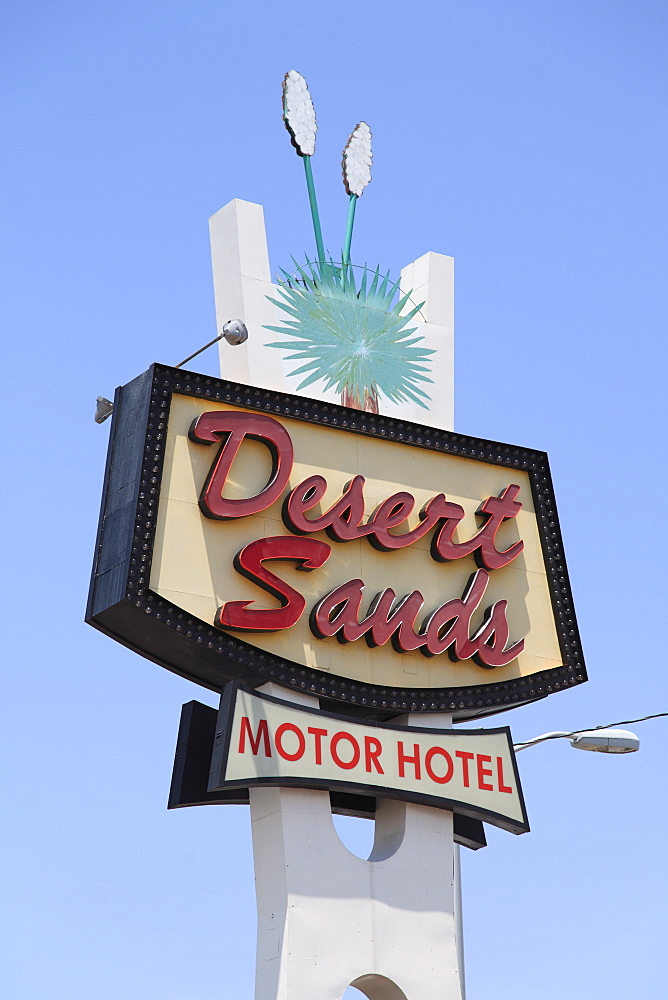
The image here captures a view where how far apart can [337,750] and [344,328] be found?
564cm

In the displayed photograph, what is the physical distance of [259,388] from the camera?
17.8m

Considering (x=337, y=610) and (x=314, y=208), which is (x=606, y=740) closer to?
(x=337, y=610)

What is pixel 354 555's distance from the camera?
18031mm

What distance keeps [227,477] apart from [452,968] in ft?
19.2

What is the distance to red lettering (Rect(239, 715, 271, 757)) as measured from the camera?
16.2m

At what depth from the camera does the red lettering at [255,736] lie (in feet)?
53.2

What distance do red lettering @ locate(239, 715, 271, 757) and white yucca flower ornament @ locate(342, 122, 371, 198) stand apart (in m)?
7.99

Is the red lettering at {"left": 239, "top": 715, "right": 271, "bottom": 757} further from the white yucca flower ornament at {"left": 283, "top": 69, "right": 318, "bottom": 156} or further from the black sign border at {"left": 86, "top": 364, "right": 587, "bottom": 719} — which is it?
the white yucca flower ornament at {"left": 283, "top": 69, "right": 318, "bottom": 156}

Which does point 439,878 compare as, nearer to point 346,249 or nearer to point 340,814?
point 340,814

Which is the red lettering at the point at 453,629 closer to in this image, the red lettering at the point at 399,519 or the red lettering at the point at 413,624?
the red lettering at the point at 413,624

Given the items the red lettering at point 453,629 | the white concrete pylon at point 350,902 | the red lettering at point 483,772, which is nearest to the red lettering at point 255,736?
the white concrete pylon at point 350,902

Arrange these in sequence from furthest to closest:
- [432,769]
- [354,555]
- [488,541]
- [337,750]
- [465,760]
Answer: [488,541]
[354,555]
[465,760]
[432,769]
[337,750]

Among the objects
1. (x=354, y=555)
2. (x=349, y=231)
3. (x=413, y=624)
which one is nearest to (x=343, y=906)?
(x=413, y=624)

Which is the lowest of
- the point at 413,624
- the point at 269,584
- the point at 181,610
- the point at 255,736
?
the point at 255,736
